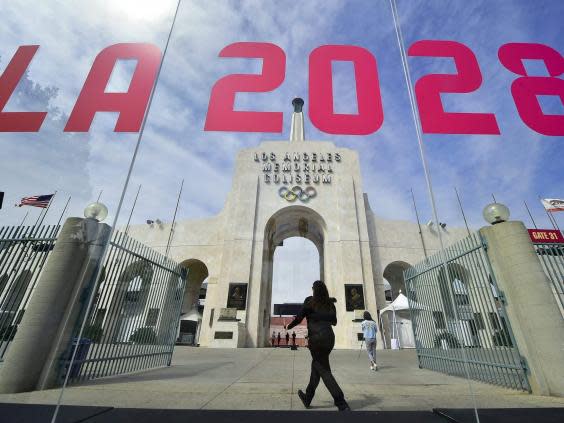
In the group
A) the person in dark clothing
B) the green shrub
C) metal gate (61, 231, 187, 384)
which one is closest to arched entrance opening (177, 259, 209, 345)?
metal gate (61, 231, 187, 384)

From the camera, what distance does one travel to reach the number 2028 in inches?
218

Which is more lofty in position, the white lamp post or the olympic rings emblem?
the olympic rings emblem

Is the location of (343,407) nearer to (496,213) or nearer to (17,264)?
(496,213)

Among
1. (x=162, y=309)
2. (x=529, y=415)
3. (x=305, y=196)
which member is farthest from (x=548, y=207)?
(x=162, y=309)

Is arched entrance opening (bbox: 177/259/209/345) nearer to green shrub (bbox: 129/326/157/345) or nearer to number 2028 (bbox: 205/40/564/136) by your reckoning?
green shrub (bbox: 129/326/157/345)

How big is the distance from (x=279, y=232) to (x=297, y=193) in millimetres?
4448

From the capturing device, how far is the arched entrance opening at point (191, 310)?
2317cm

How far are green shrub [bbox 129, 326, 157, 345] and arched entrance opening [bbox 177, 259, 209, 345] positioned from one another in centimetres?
1620

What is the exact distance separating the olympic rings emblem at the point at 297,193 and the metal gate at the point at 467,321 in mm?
14112

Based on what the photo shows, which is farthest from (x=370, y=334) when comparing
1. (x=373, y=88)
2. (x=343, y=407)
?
(x=373, y=88)

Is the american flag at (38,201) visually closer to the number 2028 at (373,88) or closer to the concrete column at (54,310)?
the concrete column at (54,310)

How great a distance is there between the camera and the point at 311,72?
6.02 metres

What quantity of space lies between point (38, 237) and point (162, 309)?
3.26 meters

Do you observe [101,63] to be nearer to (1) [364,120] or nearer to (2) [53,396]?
(1) [364,120]
